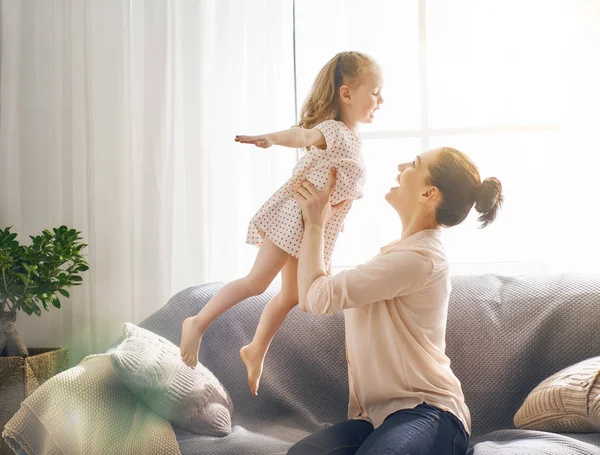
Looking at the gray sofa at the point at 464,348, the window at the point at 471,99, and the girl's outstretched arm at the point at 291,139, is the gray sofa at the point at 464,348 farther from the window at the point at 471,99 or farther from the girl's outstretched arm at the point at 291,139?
the girl's outstretched arm at the point at 291,139

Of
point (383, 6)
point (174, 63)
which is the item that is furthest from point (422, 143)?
point (174, 63)

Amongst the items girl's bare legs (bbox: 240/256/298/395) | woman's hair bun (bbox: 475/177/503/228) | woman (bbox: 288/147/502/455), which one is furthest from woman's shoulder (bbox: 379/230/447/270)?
girl's bare legs (bbox: 240/256/298/395)

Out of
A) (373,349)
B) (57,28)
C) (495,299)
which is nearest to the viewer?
(373,349)

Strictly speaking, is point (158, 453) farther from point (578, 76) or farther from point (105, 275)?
point (578, 76)

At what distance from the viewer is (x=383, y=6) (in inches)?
112

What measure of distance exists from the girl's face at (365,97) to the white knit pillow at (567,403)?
0.86 meters

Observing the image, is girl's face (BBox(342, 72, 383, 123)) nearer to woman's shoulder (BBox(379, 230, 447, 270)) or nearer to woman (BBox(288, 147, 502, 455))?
woman (BBox(288, 147, 502, 455))

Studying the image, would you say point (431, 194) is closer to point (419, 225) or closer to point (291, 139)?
point (419, 225)

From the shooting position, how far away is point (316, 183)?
165 centimetres

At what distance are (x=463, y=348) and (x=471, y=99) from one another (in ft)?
3.78

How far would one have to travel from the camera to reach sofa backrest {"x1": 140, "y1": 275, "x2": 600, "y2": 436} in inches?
81.3

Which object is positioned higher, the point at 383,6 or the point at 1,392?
the point at 383,6

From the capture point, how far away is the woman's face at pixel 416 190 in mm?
1657

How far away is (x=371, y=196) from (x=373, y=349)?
4.20 feet
